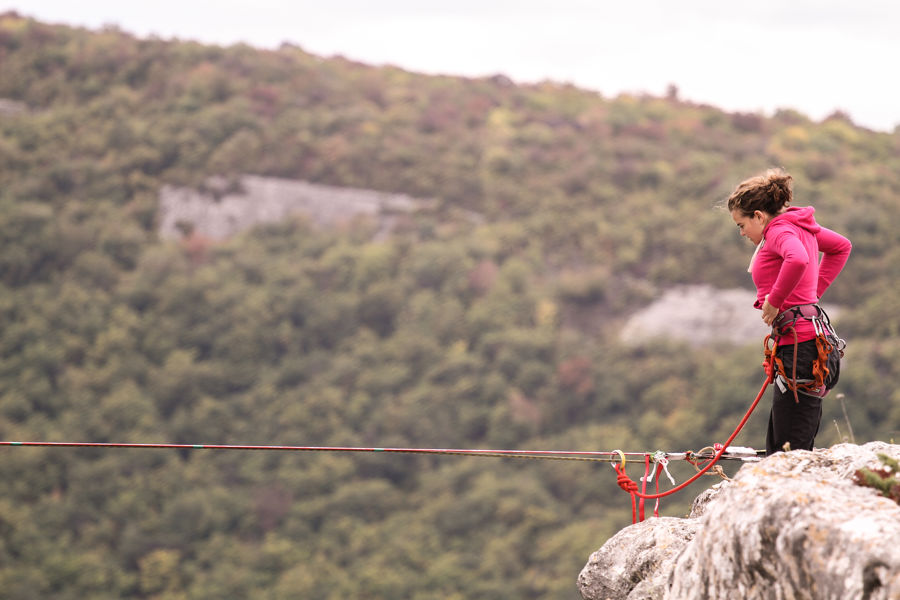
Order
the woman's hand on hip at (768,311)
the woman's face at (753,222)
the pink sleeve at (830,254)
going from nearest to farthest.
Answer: the woman's hand on hip at (768,311) → the woman's face at (753,222) → the pink sleeve at (830,254)

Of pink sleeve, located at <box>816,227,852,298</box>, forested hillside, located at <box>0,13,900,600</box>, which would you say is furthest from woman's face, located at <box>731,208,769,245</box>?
forested hillside, located at <box>0,13,900,600</box>

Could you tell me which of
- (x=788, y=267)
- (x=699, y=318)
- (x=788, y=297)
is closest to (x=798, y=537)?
(x=788, y=267)

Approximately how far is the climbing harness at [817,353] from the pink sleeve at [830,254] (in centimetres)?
18

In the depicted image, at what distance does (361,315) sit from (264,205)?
861 centimetres

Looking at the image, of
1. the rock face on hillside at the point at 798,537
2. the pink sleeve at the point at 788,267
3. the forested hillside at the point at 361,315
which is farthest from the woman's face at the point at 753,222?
the forested hillside at the point at 361,315

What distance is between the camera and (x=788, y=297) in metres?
4.43

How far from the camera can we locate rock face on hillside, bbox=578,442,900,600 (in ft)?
10.1

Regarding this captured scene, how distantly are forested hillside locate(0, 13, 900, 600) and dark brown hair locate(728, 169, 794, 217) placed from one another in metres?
35.0

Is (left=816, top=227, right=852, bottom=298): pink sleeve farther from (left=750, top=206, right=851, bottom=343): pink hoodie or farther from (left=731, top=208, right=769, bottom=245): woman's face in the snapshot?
(left=731, top=208, right=769, bottom=245): woman's face

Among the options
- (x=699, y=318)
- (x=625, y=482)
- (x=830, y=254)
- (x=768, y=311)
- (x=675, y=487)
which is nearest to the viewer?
Result: (x=768, y=311)

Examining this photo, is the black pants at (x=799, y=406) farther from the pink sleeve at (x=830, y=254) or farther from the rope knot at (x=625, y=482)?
the rope knot at (x=625, y=482)

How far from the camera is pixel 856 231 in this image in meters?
51.3

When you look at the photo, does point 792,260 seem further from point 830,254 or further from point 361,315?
point 361,315

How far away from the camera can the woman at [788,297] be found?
4.40m
